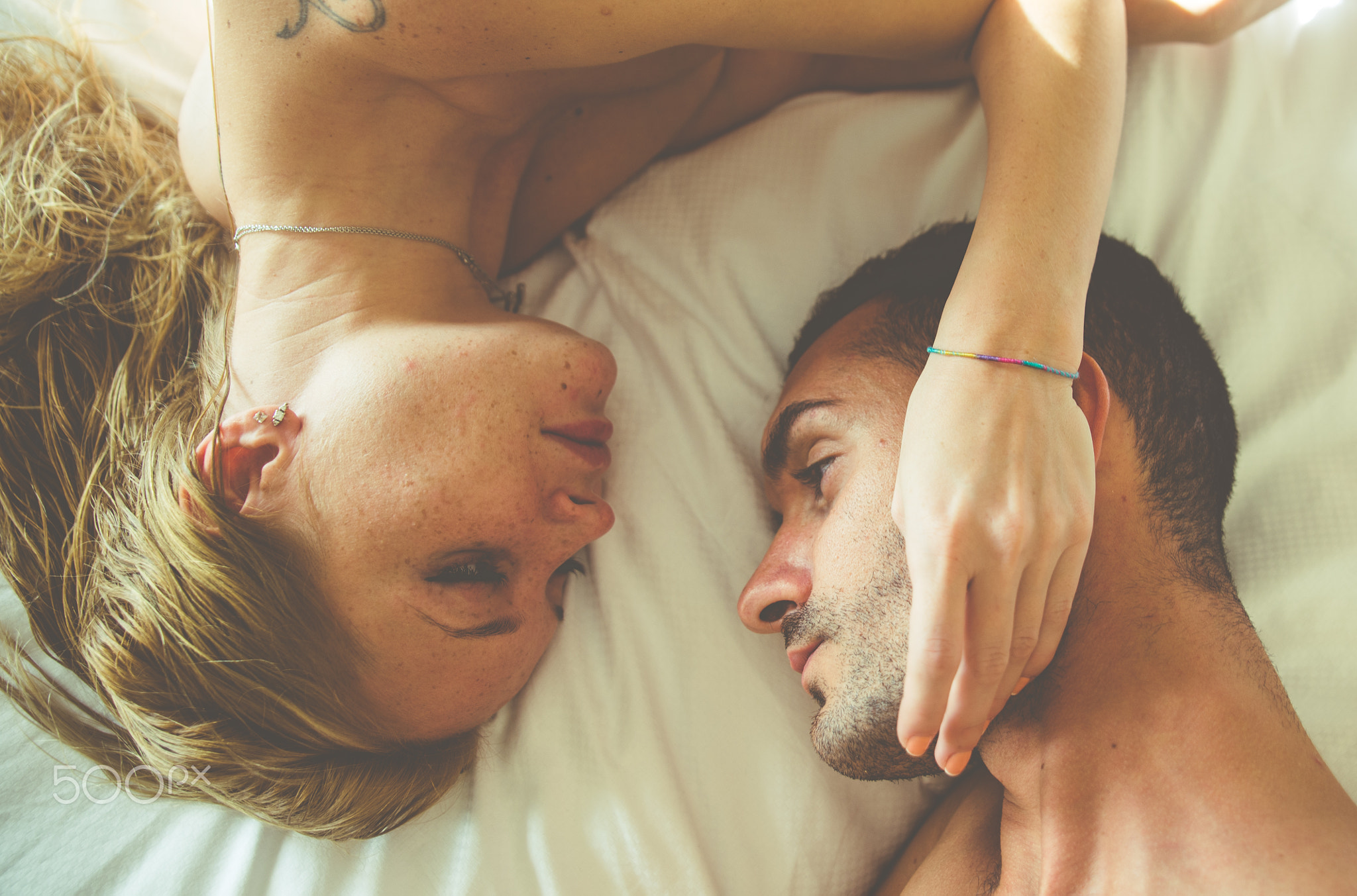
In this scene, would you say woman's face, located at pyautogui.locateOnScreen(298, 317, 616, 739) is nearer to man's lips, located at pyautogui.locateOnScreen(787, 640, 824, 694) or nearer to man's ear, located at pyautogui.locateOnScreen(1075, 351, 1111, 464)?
man's lips, located at pyautogui.locateOnScreen(787, 640, 824, 694)

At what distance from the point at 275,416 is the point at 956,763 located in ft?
3.22

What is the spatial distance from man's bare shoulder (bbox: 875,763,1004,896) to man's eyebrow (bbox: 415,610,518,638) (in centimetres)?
72

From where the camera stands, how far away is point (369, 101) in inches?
48.3

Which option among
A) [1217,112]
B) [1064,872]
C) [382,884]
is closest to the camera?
[1064,872]

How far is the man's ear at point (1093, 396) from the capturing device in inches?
40.2

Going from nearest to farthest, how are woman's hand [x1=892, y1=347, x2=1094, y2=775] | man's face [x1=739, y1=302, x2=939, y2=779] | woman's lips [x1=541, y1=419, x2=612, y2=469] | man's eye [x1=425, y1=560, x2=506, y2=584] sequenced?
woman's hand [x1=892, y1=347, x2=1094, y2=775], man's face [x1=739, y1=302, x2=939, y2=779], man's eye [x1=425, y1=560, x2=506, y2=584], woman's lips [x1=541, y1=419, x2=612, y2=469]

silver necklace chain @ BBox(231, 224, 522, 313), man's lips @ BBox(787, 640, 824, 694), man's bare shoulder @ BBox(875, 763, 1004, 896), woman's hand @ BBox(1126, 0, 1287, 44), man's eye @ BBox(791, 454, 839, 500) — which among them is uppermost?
woman's hand @ BBox(1126, 0, 1287, 44)

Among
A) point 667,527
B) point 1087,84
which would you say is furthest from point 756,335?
point 1087,84

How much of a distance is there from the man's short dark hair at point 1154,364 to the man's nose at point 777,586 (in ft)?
1.01

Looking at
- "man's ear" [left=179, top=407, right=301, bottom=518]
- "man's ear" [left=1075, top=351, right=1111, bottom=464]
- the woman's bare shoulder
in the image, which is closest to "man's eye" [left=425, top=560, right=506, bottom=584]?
"man's ear" [left=179, top=407, right=301, bottom=518]

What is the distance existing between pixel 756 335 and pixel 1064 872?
950 mm

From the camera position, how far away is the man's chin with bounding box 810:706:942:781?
3.58ft

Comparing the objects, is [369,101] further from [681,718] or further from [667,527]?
[681,718]

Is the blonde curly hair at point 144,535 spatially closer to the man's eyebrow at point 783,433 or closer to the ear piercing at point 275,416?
the ear piercing at point 275,416
